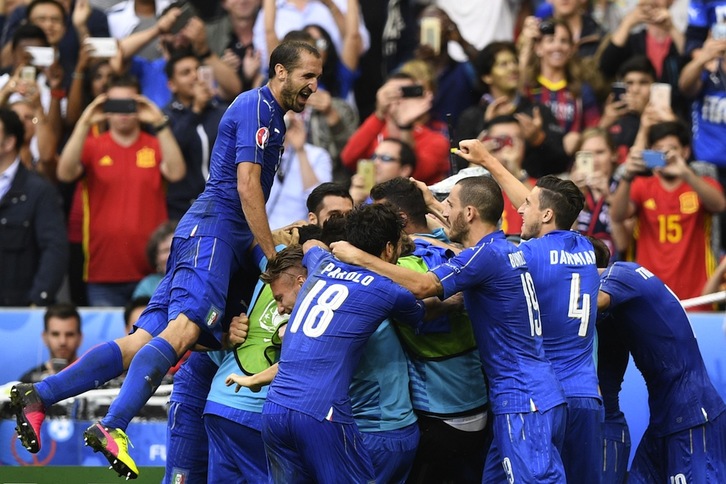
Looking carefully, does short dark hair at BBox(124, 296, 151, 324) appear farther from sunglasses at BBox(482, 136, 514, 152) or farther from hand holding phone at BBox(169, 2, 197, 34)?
hand holding phone at BBox(169, 2, 197, 34)

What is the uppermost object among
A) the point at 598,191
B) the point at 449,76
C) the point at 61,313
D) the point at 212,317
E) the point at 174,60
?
the point at 174,60

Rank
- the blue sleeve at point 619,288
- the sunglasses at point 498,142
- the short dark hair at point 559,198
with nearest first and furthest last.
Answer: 1. the short dark hair at point 559,198
2. the blue sleeve at point 619,288
3. the sunglasses at point 498,142

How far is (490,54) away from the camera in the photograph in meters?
13.9

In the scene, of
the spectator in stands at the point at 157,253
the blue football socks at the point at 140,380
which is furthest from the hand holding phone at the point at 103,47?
the blue football socks at the point at 140,380

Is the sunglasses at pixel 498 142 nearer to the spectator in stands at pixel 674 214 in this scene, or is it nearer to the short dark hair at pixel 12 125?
the spectator in stands at pixel 674 214

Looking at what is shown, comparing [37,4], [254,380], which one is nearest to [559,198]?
[254,380]

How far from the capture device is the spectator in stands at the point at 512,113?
42.5 feet

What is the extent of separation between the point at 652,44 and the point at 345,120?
3.14 metres

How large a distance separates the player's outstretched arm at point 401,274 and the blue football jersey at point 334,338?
46 mm

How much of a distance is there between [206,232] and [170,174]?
14.8 feet

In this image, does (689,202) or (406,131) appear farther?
(406,131)

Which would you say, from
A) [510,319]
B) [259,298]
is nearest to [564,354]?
[510,319]

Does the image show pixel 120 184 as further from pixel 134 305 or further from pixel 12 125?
pixel 134 305

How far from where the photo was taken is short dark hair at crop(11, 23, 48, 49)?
14.4 meters
